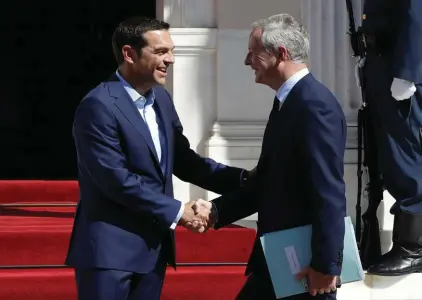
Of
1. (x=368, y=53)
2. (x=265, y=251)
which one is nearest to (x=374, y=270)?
(x=368, y=53)

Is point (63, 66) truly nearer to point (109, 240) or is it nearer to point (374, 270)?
point (374, 270)

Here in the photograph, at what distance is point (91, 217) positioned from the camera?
3480 millimetres

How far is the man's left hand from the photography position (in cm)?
318

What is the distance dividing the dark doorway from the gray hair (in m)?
4.39

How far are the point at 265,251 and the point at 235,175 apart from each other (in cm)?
64

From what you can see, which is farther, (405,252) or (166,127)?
(405,252)

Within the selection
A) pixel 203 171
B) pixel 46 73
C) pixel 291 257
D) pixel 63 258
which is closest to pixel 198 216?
pixel 203 171

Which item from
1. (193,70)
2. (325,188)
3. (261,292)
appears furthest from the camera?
(193,70)

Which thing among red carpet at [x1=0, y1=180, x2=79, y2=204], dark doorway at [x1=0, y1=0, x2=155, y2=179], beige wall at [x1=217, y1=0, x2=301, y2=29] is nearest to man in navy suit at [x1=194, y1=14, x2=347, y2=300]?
beige wall at [x1=217, y1=0, x2=301, y2=29]

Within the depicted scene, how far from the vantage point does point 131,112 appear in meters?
3.50

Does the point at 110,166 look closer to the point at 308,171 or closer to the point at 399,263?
the point at 308,171

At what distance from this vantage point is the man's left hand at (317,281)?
3176mm

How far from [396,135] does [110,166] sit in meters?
2.22

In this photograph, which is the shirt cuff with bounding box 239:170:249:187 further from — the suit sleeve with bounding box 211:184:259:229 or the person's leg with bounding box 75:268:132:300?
the person's leg with bounding box 75:268:132:300
